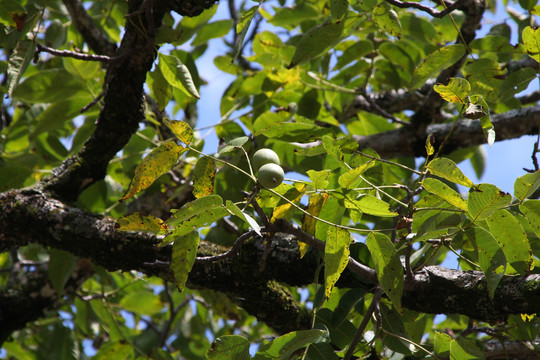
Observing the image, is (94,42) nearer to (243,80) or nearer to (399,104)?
(243,80)

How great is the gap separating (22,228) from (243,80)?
1.15m

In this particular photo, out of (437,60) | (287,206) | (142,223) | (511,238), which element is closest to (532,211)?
(511,238)

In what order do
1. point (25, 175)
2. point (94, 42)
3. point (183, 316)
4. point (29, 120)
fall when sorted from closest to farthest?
point (25, 175)
point (94, 42)
point (29, 120)
point (183, 316)

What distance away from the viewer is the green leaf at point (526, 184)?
1.14 metres

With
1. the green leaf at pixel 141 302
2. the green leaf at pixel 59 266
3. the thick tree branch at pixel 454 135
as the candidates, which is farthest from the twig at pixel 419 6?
the green leaf at pixel 141 302

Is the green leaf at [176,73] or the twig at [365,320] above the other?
the green leaf at [176,73]

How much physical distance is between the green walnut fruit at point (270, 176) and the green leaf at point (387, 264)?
0.30 meters

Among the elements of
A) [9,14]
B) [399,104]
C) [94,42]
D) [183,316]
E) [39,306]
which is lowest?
[39,306]

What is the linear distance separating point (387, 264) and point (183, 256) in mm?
511

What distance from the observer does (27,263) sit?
3.04 metres

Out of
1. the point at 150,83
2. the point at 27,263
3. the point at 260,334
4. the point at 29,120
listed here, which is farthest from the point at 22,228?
the point at 260,334

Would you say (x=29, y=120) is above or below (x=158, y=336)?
above

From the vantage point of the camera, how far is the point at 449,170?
46.0 inches

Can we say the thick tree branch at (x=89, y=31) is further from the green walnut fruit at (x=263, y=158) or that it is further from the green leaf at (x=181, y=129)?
the green walnut fruit at (x=263, y=158)
